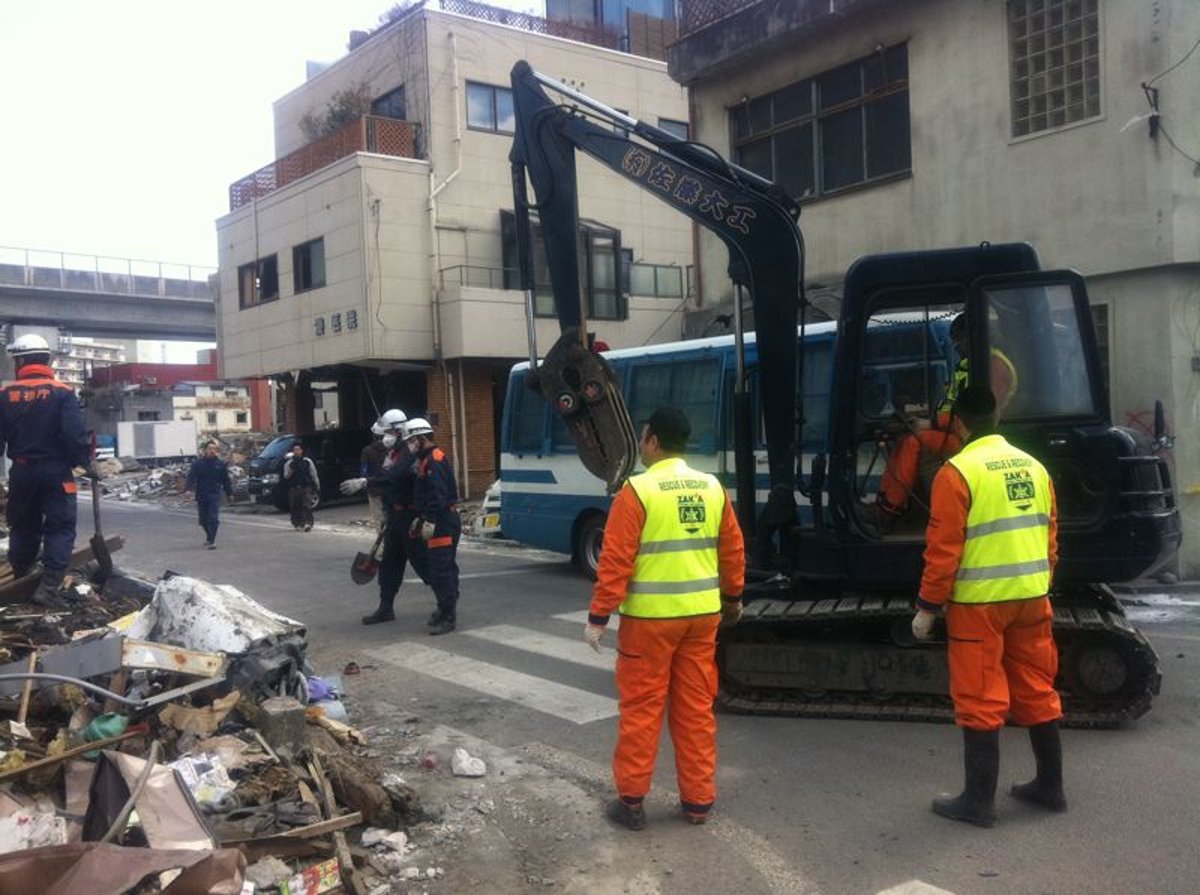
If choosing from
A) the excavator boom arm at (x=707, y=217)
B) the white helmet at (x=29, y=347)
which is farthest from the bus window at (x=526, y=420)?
the white helmet at (x=29, y=347)

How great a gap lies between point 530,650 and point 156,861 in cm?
509

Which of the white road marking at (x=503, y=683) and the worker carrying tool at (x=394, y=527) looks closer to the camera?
the white road marking at (x=503, y=683)

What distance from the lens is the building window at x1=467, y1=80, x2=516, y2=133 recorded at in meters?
25.6

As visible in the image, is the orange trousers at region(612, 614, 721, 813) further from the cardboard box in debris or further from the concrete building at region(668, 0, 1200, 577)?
the concrete building at region(668, 0, 1200, 577)

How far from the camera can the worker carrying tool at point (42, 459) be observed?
7934 millimetres

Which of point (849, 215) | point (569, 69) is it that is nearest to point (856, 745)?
point (849, 215)

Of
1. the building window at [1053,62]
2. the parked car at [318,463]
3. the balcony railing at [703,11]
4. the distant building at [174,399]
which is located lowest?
the parked car at [318,463]

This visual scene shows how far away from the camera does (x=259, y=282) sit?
94.6 ft

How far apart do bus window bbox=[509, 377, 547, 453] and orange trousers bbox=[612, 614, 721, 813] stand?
7536 millimetres

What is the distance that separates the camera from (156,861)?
3.46m

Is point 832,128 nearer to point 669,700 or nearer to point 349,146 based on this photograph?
point 669,700

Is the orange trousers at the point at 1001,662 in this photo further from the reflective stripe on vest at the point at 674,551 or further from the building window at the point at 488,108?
the building window at the point at 488,108

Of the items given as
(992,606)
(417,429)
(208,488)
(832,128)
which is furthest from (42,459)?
(832,128)

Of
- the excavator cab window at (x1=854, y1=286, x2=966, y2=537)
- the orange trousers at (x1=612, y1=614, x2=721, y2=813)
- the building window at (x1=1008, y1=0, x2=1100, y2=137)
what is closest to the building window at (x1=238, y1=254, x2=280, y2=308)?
the building window at (x1=1008, y1=0, x2=1100, y2=137)
